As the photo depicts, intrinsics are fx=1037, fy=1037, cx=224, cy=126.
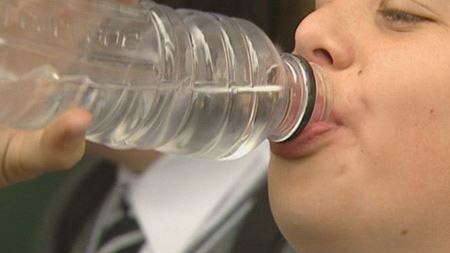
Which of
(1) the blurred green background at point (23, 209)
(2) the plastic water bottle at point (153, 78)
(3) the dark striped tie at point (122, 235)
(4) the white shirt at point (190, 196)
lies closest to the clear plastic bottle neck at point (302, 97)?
(2) the plastic water bottle at point (153, 78)

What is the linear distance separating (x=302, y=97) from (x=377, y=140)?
2.8 inches

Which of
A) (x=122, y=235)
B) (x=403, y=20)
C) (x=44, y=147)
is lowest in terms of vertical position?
(x=122, y=235)

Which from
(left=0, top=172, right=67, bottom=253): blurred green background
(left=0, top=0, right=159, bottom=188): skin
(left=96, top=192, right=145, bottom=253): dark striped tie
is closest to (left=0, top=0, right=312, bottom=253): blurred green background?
(left=0, top=172, right=67, bottom=253): blurred green background

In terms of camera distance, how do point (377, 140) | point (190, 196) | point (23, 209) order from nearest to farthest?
point (377, 140) < point (190, 196) < point (23, 209)

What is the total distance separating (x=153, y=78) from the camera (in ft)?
2.75

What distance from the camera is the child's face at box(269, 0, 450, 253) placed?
83 centimetres

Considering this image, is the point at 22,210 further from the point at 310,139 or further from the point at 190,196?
the point at 310,139

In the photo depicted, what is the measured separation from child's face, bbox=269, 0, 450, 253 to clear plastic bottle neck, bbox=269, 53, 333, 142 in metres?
0.01

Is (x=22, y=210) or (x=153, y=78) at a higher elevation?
(x=153, y=78)

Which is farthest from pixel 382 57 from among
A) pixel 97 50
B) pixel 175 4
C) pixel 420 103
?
pixel 175 4

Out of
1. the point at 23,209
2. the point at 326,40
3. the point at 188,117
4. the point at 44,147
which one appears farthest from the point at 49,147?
the point at 23,209

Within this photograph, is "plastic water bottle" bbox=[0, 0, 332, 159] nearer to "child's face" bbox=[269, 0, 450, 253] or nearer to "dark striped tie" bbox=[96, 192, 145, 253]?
"child's face" bbox=[269, 0, 450, 253]

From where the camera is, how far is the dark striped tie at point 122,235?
1524 mm

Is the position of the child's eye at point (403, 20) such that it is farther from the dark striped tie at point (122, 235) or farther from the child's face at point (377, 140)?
the dark striped tie at point (122, 235)
